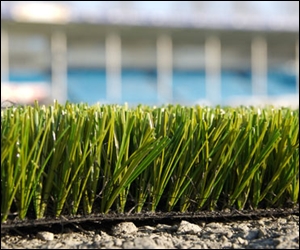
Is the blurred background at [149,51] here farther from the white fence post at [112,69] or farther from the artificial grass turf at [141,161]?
the artificial grass turf at [141,161]

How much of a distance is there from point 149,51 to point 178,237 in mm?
18548

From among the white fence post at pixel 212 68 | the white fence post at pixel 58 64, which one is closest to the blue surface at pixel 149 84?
the white fence post at pixel 212 68

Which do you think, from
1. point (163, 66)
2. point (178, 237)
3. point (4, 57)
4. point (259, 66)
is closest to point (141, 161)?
point (178, 237)

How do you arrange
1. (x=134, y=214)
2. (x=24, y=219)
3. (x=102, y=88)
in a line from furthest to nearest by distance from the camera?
(x=102, y=88), (x=134, y=214), (x=24, y=219)

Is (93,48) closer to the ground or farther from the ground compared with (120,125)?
farther from the ground

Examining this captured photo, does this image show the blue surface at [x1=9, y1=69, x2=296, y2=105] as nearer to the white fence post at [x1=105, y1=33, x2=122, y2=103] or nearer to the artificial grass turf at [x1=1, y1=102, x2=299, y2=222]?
the white fence post at [x1=105, y1=33, x2=122, y2=103]

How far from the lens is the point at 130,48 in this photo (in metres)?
19.9

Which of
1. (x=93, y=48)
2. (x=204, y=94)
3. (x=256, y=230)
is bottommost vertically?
(x=256, y=230)

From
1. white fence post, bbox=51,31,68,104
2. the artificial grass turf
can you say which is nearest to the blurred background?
white fence post, bbox=51,31,68,104

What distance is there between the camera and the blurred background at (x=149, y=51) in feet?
51.4

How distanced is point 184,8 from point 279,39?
Answer: 495cm

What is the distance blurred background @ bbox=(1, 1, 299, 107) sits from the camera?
1568cm

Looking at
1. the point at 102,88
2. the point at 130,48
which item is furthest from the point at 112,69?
the point at 130,48

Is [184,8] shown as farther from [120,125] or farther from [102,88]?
[120,125]
